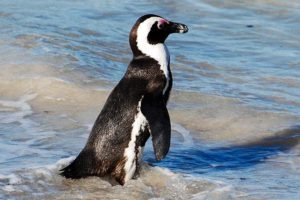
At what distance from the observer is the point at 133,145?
5.29 metres

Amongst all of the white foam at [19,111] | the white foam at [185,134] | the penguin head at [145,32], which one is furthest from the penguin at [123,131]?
the white foam at [19,111]

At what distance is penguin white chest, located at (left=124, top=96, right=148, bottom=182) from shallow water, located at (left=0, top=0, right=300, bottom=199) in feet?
0.29

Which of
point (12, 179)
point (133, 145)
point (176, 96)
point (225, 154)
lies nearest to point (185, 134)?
point (225, 154)

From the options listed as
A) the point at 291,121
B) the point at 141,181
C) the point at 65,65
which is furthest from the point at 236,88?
the point at 141,181

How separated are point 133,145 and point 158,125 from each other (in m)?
0.28

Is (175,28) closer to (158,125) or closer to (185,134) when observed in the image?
(158,125)

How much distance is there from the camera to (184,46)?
9.42 metres

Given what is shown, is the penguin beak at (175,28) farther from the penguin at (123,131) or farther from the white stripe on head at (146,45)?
the penguin at (123,131)

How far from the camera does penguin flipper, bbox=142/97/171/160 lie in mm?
5023

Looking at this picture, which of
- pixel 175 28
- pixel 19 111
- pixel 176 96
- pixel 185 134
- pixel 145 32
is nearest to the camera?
pixel 145 32

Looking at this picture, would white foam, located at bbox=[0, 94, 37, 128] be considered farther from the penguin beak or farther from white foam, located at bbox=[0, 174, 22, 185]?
the penguin beak

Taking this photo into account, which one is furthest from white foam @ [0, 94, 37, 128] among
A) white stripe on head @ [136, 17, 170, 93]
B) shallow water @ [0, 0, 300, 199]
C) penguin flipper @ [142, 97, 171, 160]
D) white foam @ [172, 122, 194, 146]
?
penguin flipper @ [142, 97, 171, 160]

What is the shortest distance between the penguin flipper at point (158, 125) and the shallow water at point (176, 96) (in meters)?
0.28

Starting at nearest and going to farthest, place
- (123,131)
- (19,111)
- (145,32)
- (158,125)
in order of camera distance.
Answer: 1. (158,125)
2. (123,131)
3. (145,32)
4. (19,111)
